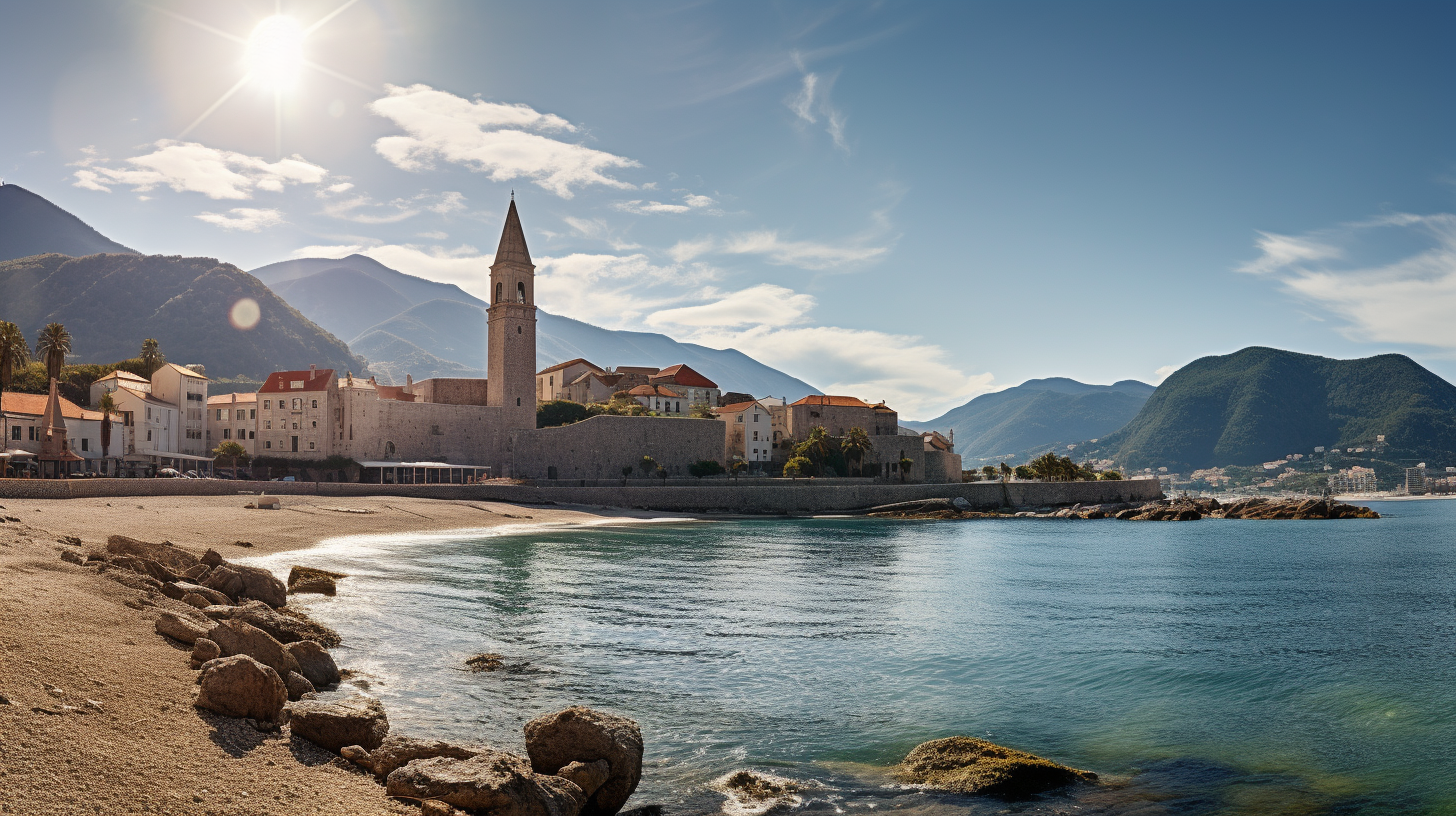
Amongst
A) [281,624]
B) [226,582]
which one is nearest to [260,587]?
[226,582]

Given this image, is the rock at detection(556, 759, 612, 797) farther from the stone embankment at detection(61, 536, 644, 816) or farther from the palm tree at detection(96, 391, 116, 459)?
the palm tree at detection(96, 391, 116, 459)

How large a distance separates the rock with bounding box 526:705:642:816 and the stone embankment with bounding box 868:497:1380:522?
58717mm

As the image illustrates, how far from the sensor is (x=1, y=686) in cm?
625

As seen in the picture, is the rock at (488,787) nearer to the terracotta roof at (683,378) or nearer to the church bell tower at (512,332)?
the church bell tower at (512,332)

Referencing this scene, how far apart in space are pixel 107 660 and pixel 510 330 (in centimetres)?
6215

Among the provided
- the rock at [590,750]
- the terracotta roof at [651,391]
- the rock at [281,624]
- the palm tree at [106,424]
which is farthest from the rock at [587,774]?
the terracotta roof at [651,391]

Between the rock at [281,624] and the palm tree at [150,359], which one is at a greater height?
the palm tree at [150,359]

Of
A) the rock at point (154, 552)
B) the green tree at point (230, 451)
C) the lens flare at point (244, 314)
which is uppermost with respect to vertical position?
the lens flare at point (244, 314)

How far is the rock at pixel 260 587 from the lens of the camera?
14.4 metres

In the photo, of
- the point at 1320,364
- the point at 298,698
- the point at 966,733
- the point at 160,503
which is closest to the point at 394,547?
the point at 160,503

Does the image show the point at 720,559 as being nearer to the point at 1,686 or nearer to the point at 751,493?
the point at 1,686

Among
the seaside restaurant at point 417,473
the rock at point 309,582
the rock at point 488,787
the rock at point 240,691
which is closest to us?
the rock at point 488,787

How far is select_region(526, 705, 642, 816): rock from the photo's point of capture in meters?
7.59

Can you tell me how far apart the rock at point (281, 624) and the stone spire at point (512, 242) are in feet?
197
